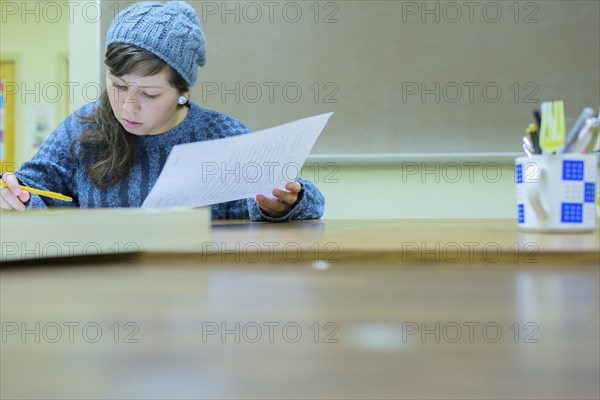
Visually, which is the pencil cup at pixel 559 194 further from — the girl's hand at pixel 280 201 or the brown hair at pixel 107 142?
the brown hair at pixel 107 142

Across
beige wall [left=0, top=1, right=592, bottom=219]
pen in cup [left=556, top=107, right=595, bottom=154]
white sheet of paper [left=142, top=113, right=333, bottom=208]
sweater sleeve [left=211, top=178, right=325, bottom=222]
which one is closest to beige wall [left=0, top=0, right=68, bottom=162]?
beige wall [left=0, top=1, right=592, bottom=219]

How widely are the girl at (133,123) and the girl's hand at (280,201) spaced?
0.11m

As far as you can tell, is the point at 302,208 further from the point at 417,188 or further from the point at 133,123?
the point at 417,188

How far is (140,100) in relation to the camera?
117cm

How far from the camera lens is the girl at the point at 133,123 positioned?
1113 millimetres

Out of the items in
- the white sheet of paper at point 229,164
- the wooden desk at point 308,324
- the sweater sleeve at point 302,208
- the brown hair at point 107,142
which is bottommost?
the wooden desk at point 308,324

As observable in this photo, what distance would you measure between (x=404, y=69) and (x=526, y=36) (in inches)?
16.1

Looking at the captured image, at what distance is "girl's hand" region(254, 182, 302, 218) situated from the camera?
35.9 inches

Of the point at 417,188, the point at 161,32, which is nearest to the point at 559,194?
the point at 161,32

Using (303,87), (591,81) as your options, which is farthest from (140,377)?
(591,81)

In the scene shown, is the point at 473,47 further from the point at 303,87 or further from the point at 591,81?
the point at 303,87

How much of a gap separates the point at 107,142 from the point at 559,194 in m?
0.93

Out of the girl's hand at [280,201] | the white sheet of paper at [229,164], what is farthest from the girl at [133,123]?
the white sheet of paper at [229,164]

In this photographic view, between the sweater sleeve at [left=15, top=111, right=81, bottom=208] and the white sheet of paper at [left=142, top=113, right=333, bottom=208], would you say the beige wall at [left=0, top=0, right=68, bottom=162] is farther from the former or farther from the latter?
the white sheet of paper at [left=142, top=113, right=333, bottom=208]
